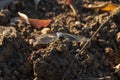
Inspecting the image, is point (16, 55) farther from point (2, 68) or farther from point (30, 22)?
point (30, 22)

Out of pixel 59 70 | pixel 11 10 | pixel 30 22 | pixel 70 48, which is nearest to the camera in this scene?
pixel 59 70

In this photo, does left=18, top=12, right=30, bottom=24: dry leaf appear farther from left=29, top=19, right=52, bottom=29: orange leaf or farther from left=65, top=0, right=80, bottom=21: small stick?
left=65, top=0, right=80, bottom=21: small stick

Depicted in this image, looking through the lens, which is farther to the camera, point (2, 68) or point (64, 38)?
point (64, 38)

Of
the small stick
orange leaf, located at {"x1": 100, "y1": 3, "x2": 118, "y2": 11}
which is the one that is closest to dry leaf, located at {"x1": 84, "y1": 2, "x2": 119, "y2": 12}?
orange leaf, located at {"x1": 100, "y1": 3, "x2": 118, "y2": 11}

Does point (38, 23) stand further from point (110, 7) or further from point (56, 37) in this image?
point (110, 7)

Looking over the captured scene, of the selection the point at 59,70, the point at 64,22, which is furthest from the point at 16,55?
the point at 64,22

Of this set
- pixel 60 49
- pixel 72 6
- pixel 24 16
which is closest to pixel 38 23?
pixel 24 16

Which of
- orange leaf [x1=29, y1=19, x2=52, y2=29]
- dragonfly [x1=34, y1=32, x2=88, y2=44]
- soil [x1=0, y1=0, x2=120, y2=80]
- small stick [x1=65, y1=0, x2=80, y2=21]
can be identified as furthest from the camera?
small stick [x1=65, y1=0, x2=80, y2=21]

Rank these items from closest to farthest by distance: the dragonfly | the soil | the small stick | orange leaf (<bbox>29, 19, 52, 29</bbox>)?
the soil, the dragonfly, orange leaf (<bbox>29, 19, 52, 29</bbox>), the small stick
